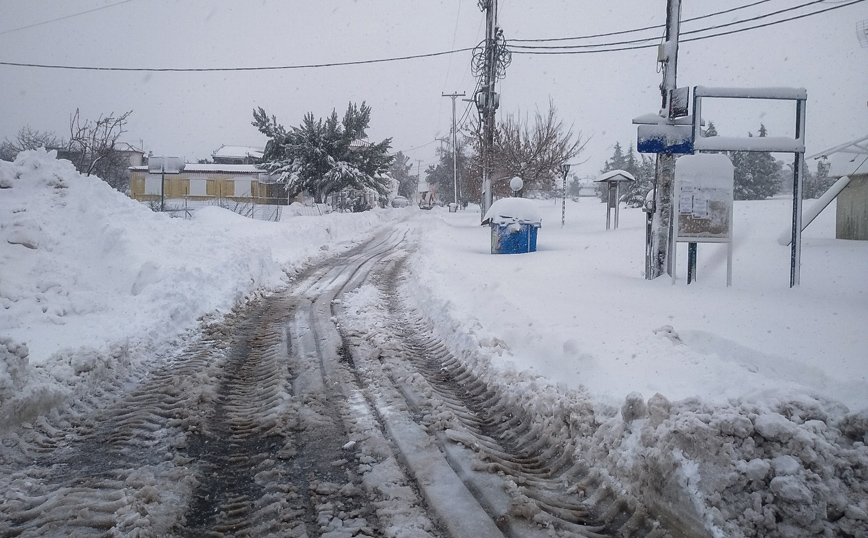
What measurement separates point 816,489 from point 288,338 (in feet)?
19.8

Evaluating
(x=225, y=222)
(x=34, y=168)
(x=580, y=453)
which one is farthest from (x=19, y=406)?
(x=225, y=222)

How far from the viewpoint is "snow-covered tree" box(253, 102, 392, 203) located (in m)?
34.8

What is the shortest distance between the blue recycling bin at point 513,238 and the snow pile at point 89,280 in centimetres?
615

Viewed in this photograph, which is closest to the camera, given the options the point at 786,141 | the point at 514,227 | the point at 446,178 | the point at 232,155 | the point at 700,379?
the point at 700,379

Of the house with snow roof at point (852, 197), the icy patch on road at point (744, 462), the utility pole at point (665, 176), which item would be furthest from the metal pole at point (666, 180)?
the house with snow roof at point (852, 197)

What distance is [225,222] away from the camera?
60.2ft

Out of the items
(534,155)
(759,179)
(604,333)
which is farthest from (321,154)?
(759,179)

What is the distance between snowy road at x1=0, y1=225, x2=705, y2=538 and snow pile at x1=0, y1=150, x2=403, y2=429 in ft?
1.40

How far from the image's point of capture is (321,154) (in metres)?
34.8

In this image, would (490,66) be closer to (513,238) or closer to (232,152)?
(513,238)

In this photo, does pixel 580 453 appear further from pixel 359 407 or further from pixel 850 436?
pixel 359 407

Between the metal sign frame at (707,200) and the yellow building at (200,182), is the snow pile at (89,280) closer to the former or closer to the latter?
the metal sign frame at (707,200)

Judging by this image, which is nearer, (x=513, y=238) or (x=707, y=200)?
(x=707, y=200)

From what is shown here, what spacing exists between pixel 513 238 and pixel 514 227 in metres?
0.32
